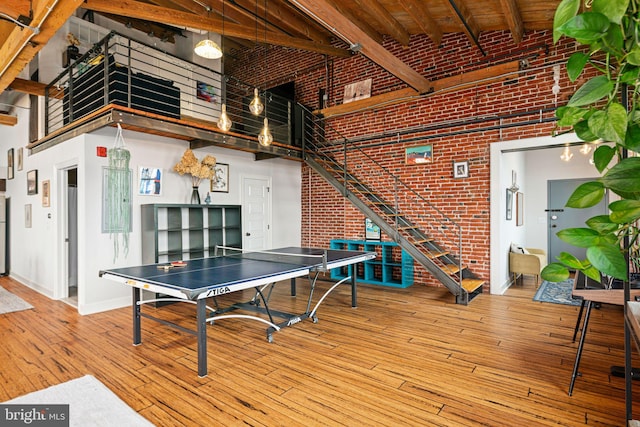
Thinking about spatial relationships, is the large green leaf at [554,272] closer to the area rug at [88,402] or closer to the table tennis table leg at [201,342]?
the area rug at [88,402]

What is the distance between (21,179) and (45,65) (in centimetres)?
243

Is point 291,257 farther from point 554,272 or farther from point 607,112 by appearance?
point 607,112

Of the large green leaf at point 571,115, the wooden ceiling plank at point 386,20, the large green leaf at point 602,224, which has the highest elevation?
the wooden ceiling plank at point 386,20

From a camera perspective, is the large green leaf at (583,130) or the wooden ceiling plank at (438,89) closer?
the large green leaf at (583,130)

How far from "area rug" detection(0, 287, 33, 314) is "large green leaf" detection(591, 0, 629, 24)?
22.2 ft

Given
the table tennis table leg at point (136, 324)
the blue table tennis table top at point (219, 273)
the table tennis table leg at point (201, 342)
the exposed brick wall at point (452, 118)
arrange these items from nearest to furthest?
the blue table tennis table top at point (219, 273), the table tennis table leg at point (201, 342), the table tennis table leg at point (136, 324), the exposed brick wall at point (452, 118)

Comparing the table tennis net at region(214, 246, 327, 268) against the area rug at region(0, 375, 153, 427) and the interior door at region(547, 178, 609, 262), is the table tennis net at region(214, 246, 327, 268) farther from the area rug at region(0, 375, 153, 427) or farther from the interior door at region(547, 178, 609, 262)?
the interior door at region(547, 178, 609, 262)

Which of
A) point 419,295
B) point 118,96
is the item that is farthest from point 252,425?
point 118,96

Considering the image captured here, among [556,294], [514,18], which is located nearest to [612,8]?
[514,18]

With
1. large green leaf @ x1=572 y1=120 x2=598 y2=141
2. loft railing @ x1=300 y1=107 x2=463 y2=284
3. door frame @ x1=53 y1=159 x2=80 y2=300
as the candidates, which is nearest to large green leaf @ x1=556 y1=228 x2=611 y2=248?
large green leaf @ x1=572 y1=120 x2=598 y2=141

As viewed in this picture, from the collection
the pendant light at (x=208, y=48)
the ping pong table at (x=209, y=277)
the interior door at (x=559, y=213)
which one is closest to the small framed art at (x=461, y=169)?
the ping pong table at (x=209, y=277)

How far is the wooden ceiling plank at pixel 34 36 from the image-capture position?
2.99m

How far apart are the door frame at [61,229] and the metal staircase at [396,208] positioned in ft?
13.5

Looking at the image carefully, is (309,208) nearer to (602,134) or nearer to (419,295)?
(419,295)
